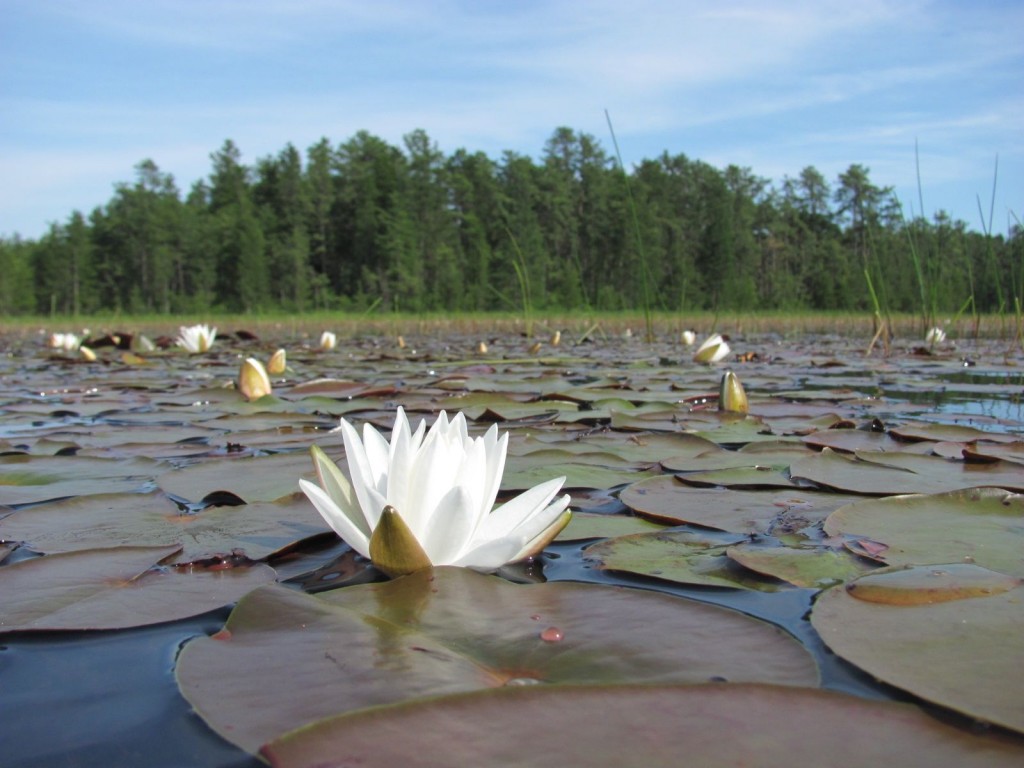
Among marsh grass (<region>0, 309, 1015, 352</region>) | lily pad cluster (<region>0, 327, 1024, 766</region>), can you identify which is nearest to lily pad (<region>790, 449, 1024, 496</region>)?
lily pad cluster (<region>0, 327, 1024, 766</region>)

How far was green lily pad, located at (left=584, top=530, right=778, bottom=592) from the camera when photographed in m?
1.10

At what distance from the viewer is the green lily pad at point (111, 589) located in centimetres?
97

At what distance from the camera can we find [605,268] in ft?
177

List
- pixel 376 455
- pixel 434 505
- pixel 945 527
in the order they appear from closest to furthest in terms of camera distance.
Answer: pixel 434 505 < pixel 376 455 < pixel 945 527

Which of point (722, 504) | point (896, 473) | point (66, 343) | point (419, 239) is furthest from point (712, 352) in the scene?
point (419, 239)

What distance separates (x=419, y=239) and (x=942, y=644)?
4697cm

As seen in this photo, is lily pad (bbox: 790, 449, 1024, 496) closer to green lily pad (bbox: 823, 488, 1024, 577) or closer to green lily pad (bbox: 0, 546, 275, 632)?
green lily pad (bbox: 823, 488, 1024, 577)

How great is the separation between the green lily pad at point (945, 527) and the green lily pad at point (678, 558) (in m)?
0.21

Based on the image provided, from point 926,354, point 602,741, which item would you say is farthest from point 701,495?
point 926,354

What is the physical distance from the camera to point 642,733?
0.63m

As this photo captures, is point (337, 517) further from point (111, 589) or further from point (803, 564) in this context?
point (803, 564)

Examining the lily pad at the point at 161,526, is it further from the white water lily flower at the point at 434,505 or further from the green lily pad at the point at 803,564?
the green lily pad at the point at 803,564

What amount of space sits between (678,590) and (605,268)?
53785mm

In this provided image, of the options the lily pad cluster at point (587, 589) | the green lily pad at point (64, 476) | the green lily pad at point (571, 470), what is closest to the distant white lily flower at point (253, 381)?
the lily pad cluster at point (587, 589)
